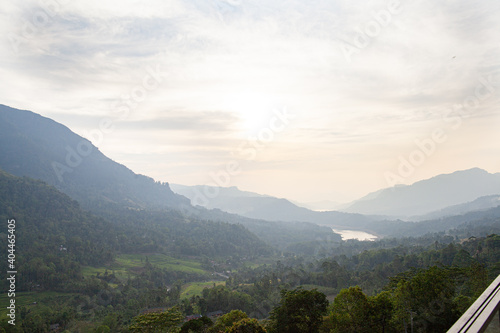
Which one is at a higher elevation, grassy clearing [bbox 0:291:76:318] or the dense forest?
the dense forest

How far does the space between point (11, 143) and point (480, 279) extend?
686 feet

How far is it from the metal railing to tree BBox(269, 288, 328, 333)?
70.2 feet

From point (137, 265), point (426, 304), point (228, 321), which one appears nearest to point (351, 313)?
point (426, 304)

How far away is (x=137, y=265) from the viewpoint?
84188mm

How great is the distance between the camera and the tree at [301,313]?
21781 millimetres

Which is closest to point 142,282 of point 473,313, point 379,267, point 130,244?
point 130,244

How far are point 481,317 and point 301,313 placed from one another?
22166 millimetres

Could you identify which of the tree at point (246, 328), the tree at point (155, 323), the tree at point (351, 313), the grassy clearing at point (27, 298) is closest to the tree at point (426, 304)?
the tree at point (351, 313)

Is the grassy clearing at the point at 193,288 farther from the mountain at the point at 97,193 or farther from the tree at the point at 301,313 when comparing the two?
the tree at the point at 301,313

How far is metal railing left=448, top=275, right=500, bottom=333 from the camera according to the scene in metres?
2.03

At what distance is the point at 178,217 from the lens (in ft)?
490

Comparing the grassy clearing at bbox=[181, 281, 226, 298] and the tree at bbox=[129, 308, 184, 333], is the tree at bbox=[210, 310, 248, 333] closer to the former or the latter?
the tree at bbox=[129, 308, 184, 333]

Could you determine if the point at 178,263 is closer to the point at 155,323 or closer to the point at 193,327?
the point at 155,323

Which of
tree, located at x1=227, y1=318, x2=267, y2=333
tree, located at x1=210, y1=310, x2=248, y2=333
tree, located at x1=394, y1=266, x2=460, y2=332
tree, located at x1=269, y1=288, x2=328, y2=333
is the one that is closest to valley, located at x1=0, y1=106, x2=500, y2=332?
tree, located at x1=394, y1=266, x2=460, y2=332
